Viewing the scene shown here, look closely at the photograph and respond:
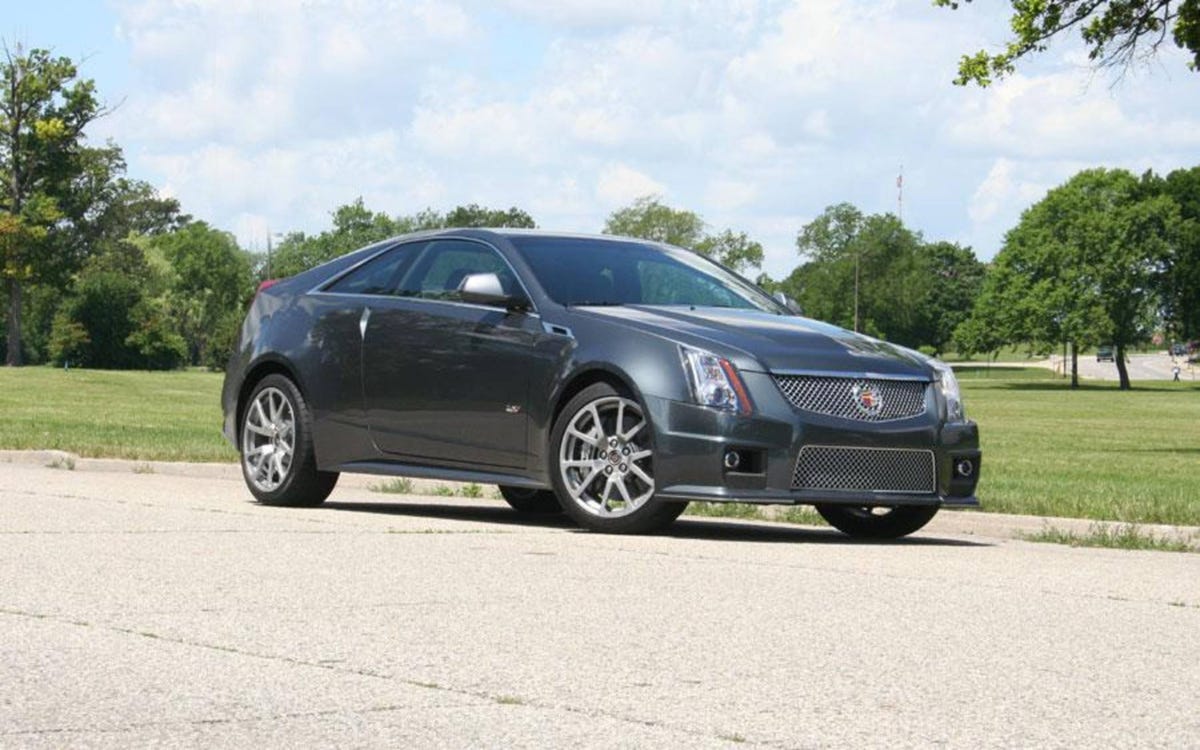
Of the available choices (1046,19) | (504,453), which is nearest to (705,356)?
(504,453)

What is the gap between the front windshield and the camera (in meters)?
11.5

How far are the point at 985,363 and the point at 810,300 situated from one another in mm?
29541

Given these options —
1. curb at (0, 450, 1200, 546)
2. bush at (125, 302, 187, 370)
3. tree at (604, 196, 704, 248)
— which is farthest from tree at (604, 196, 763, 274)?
curb at (0, 450, 1200, 546)

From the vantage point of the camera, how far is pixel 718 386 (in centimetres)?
1032

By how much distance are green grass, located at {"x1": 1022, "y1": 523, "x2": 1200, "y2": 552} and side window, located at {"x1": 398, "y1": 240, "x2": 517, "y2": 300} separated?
11.6 ft

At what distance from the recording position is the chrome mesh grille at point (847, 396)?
10.4 m

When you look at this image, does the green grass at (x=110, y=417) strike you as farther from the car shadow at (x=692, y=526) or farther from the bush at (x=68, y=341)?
the bush at (x=68, y=341)

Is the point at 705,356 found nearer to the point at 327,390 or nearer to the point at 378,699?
the point at 327,390

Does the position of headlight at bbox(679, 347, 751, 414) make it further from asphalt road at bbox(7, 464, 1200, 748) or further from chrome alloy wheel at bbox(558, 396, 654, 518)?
asphalt road at bbox(7, 464, 1200, 748)

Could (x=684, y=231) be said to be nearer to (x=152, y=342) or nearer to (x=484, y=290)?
(x=152, y=342)

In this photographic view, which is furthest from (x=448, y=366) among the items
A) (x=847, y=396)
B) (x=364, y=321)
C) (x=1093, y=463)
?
(x=1093, y=463)

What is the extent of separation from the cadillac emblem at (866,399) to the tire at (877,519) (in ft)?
2.78

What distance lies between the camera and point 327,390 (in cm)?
1220

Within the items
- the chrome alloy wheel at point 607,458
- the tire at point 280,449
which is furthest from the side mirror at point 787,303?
the tire at point 280,449
